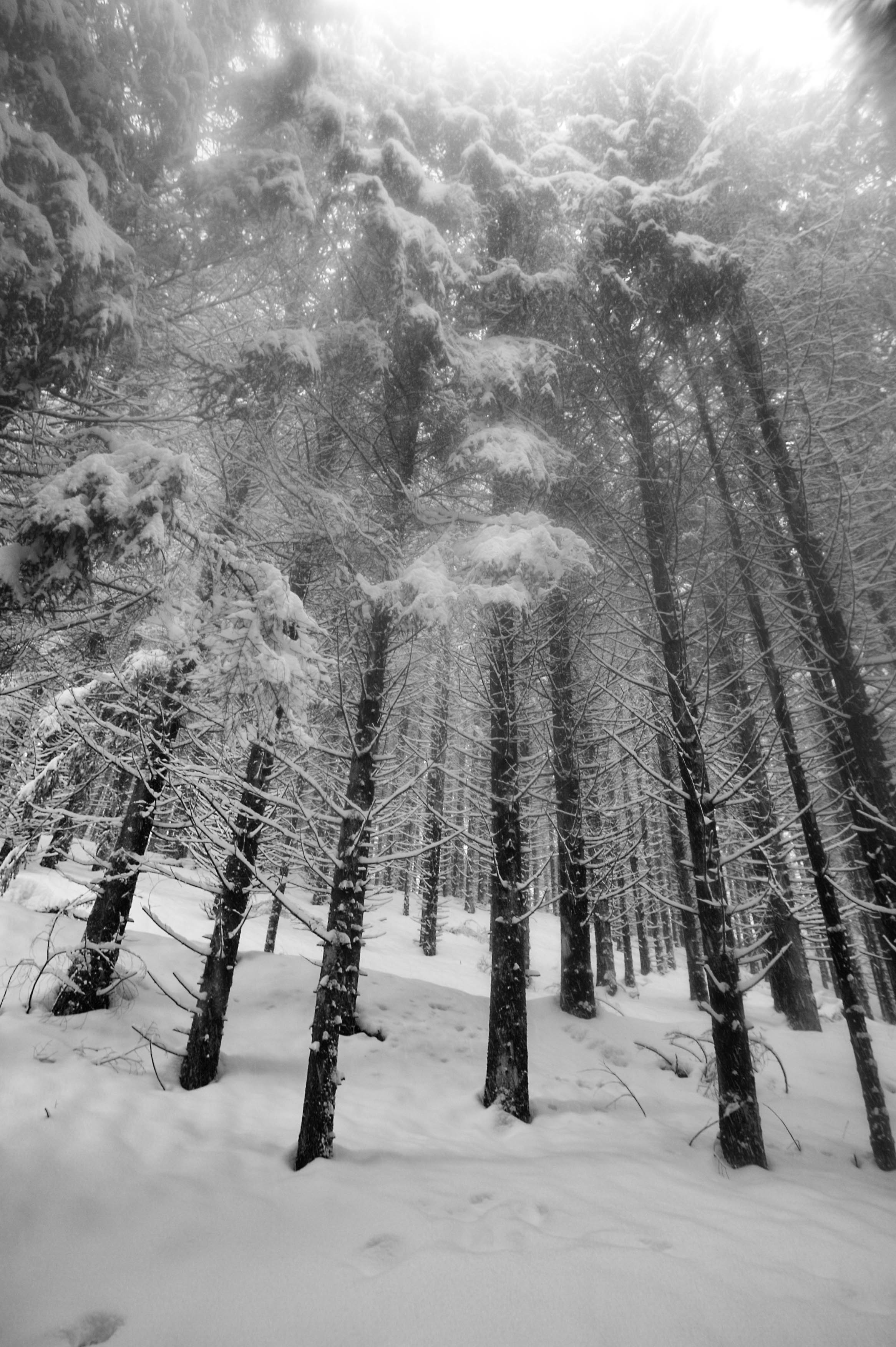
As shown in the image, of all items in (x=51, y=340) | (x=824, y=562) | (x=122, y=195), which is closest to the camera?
(x=51, y=340)

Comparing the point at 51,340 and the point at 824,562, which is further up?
the point at 824,562

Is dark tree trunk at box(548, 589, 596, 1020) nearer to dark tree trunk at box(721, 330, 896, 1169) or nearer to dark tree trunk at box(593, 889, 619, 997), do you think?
dark tree trunk at box(721, 330, 896, 1169)

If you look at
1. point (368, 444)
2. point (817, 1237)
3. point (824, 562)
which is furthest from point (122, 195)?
point (817, 1237)

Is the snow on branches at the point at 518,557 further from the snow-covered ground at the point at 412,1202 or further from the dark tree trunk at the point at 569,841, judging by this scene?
the snow-covered ground at the point at 412,1202

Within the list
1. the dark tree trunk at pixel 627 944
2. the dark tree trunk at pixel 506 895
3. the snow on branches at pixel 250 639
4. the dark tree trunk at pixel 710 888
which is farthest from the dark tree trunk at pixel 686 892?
the snow on branches at pixel 250 639

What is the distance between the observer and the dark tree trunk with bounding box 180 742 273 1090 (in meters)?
5.82

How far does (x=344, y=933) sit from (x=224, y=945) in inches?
102

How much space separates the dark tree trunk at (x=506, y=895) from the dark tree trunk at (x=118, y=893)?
4.09 meters

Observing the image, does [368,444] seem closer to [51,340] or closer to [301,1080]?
[51,340]

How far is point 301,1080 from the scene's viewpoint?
20.4ft

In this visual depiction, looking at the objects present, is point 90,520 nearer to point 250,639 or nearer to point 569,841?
point 250,639

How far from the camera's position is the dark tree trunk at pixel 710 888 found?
454 centimetres

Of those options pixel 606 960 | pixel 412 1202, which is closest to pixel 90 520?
pixel 412 1202

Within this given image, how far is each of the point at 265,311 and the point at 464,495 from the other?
341 cm
